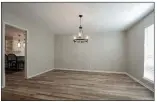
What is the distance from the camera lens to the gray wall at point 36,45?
4.02 meters

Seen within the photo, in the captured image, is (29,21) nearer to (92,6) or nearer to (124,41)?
(92,6)

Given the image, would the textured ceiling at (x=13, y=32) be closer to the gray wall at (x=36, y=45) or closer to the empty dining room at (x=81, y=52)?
the empty dining room at (x=81, y=52)

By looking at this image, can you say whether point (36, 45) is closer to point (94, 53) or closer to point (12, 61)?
point (12, 61)

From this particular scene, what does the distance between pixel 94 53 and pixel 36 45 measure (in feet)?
9.45

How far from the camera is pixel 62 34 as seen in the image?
22.0 feet

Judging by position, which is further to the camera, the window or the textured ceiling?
the textured ceiling

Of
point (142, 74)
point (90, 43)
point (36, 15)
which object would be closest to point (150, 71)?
→ point (142, 74)

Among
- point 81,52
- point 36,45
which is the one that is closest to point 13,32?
point 36,45

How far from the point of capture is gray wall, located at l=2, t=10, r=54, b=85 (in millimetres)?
4023

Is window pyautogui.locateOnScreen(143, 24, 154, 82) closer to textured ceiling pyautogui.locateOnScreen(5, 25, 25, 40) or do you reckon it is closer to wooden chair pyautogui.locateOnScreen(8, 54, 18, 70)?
textured ceiling pyautogui.locateOnScreen(5, 25, 25, 40)

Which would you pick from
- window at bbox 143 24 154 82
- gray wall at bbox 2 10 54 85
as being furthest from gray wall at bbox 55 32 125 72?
window at bbox 143 24 154 82

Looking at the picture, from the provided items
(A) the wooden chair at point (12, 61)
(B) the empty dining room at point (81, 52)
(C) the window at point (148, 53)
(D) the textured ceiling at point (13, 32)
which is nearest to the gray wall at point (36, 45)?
(B) the empty dining room at point (81, 52)

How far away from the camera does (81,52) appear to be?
21.3 feet

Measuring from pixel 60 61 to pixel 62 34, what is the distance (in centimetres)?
153
